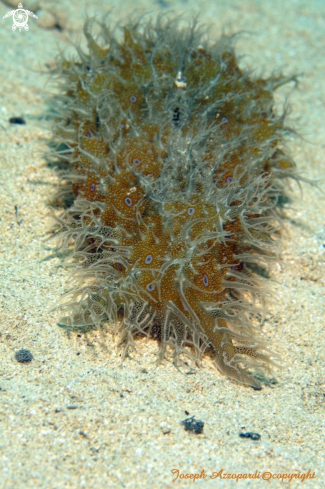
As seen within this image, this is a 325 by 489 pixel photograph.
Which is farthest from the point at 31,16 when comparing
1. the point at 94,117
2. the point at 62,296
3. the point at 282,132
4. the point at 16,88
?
the point at 62,296

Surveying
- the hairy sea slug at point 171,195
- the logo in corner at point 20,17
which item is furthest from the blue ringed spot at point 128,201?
the logo in corner at point 20,17

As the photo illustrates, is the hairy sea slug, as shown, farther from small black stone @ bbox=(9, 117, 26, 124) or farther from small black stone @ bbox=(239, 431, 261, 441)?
small black stone @ bbox=(9, 117, 26, 124)

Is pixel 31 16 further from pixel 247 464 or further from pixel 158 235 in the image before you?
pixel 247 464

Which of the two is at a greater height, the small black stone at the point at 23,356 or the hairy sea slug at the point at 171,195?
the hairy sea slug at the point at 171,195

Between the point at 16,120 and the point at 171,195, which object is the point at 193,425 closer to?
the point at 171,195

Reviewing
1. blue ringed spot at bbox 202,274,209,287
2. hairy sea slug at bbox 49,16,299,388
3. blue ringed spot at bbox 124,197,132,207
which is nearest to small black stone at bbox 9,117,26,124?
hairy sea slug at bbox 49,16,299,388

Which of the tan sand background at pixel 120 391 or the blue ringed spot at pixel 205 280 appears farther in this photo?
the blue ringed spot at pixel 205 280

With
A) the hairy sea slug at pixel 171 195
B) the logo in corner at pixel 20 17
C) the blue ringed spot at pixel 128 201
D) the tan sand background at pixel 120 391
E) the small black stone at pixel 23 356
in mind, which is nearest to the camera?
the tan sand background at pixel 120 391

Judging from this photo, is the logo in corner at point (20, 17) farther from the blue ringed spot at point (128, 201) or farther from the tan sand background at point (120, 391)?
the blue ringed spot at point (128, 201)
